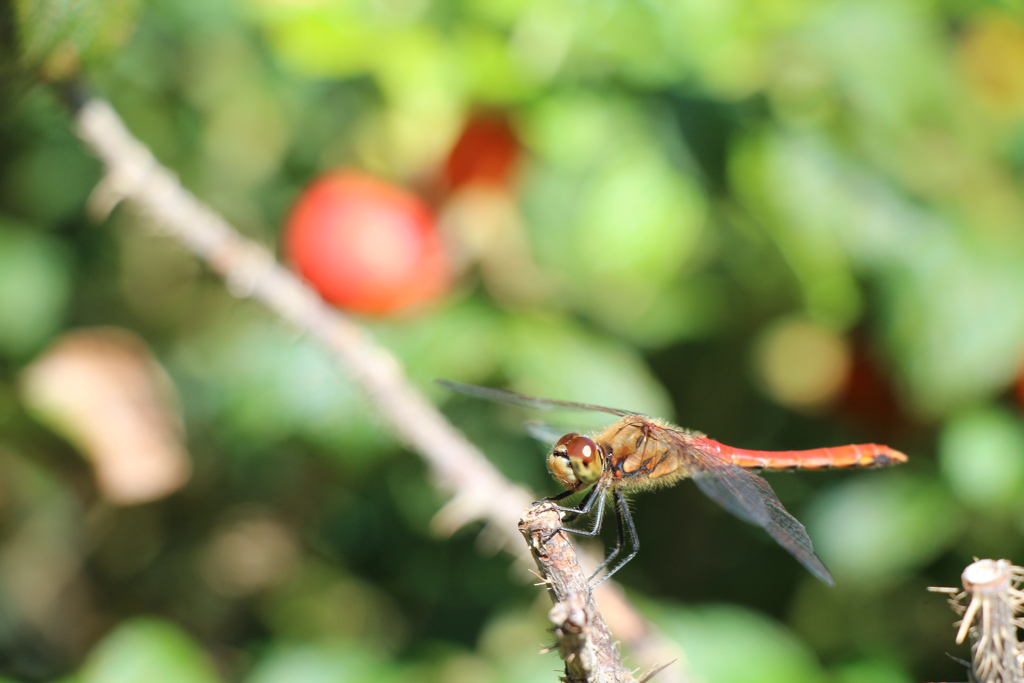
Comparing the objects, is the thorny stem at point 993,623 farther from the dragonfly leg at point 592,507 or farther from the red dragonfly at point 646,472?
the dragonfly leg at point 592,507

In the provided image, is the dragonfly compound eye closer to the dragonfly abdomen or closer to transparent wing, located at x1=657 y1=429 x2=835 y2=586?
transparent wing, located at x1=657 y1=429 x2=835 y2=586

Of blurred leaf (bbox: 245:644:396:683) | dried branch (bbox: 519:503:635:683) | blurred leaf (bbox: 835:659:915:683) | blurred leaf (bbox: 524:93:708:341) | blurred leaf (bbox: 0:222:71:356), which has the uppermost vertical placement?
blurred leaf (bbox: 524:93:708:341)

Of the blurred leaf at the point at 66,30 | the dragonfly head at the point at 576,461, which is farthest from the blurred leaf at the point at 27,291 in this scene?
the dragonfly head at the point at 576,461

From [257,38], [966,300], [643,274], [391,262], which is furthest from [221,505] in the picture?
[966,300]

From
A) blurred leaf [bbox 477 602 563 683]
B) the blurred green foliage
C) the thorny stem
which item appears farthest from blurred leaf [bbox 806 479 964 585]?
the thorny stem

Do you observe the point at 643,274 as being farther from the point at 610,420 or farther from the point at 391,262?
the point at 391,262

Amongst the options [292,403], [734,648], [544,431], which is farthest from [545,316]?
[734,648]

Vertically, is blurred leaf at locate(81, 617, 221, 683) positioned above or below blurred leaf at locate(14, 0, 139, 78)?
below
